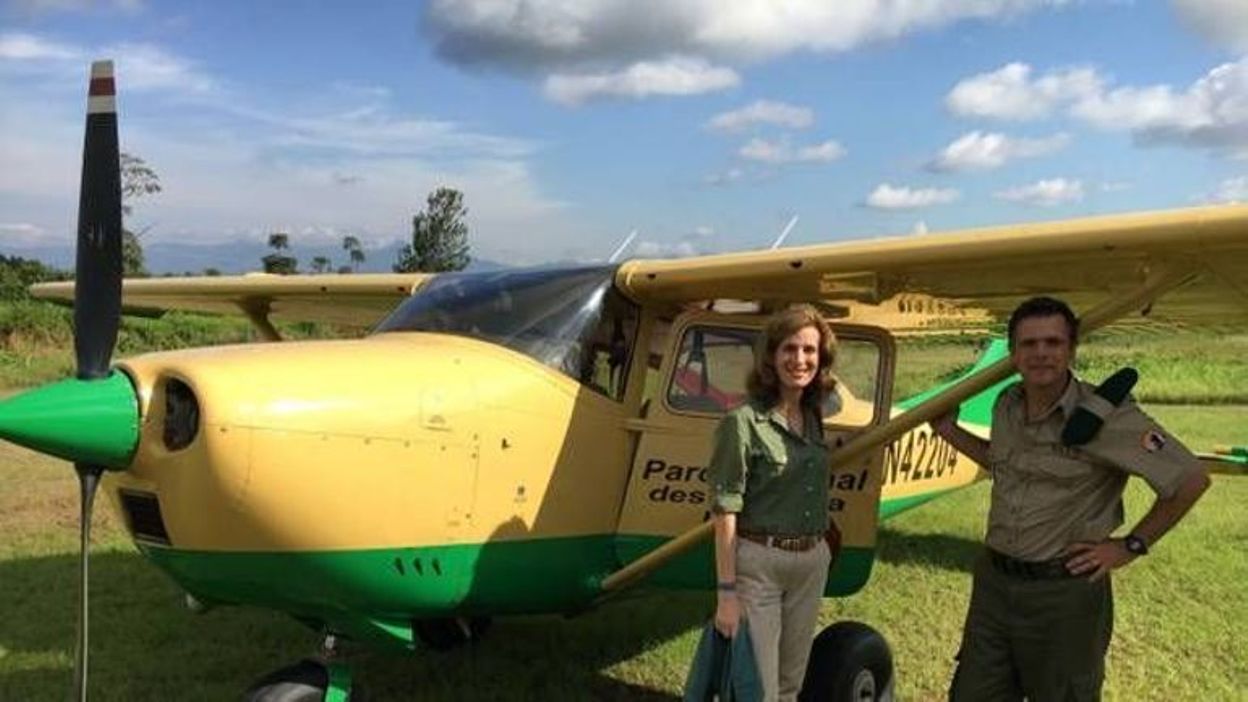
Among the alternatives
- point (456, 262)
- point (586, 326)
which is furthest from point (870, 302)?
point (456, 262)

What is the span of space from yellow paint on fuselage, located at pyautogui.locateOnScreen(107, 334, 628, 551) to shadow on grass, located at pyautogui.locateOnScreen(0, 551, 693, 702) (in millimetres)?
1462

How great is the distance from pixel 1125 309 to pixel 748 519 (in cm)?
163

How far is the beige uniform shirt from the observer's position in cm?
337

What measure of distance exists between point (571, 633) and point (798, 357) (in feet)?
11.2

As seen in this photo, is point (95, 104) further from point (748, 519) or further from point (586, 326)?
point (748, 519)

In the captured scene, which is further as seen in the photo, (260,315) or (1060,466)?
(260,315)

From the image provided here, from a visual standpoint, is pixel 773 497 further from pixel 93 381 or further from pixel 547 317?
pixel 93 381

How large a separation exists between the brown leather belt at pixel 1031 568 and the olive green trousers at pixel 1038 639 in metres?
0.02

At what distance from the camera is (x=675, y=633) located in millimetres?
6715

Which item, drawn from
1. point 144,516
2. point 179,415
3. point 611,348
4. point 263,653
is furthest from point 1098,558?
point 263,653

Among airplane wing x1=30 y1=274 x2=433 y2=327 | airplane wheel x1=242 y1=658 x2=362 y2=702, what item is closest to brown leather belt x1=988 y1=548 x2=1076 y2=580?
airplane wheel x1=242 y1=658 x2=362 y2=702

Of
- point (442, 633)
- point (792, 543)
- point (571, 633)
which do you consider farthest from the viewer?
point (571, 633)

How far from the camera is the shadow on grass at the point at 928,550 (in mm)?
8586

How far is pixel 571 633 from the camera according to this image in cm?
659
